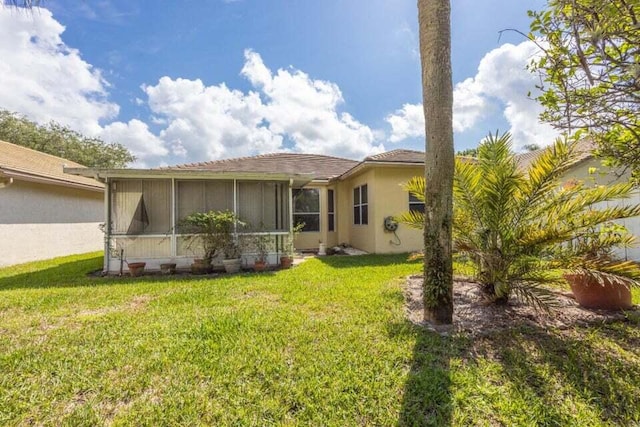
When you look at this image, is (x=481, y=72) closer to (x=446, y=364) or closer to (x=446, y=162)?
(x=446, y=162)

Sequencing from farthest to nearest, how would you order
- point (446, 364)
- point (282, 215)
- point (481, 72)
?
point (282, 215) < point (481, 72) < point (446, 364)

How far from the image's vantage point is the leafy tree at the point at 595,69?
2.51 m

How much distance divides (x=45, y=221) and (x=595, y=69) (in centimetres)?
1545

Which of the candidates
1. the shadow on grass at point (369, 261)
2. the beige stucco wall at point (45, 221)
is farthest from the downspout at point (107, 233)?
the shadow on grass at point (369, 261)

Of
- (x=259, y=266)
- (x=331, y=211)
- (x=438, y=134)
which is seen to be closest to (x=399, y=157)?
(x=331, y=211)

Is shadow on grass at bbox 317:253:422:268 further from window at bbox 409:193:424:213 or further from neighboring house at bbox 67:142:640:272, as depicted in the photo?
window at bbox 409:193:424:213

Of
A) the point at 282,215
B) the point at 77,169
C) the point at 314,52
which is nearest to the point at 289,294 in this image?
the point at 282,215

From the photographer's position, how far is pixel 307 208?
45.1 feet

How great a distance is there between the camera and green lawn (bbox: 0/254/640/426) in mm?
2502

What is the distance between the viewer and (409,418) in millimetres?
2434

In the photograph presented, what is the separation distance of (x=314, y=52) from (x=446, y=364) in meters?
11.9

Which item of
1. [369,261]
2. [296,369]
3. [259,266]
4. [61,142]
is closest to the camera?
[296,369]

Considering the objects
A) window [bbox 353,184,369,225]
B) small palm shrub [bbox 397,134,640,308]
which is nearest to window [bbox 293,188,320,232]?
window [bbox 353,184,369,225]

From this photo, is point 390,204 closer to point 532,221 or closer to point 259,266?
point 259,266
